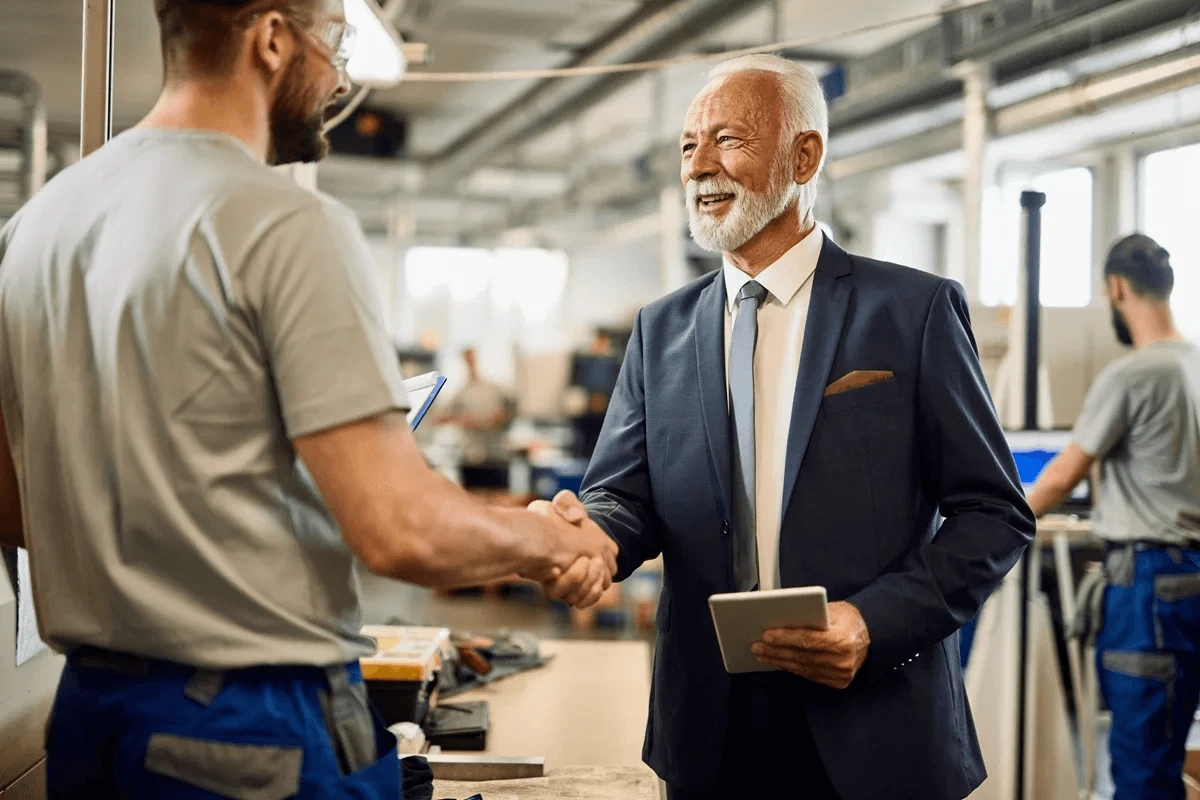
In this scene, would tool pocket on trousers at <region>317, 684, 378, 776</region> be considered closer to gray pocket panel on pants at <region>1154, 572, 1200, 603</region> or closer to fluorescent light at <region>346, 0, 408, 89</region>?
fluorescent light at <region>346, 0, 408, 89</region>

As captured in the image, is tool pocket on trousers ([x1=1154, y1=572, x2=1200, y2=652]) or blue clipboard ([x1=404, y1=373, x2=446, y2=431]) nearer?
blue clipboard ([x1=404, y1=373, x2=446, y2=431])

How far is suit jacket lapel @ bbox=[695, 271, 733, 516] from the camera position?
1.67 m

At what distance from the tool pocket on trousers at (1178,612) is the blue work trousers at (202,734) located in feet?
10.2

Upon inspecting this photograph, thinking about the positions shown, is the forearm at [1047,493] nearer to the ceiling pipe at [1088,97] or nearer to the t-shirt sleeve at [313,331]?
the ceiling pipe at [1088,97]

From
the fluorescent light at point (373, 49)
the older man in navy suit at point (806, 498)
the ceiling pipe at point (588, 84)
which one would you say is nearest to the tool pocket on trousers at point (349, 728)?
the older man in navy suit at point (806, 498)

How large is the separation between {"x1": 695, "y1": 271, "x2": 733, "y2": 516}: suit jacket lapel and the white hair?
0.80ft

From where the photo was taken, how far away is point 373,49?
7.62 feet

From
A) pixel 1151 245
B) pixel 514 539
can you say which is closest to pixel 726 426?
pixel 514 539

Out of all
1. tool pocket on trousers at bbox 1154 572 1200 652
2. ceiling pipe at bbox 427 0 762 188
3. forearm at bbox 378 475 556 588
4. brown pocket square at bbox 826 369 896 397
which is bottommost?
tool pocket on trousers at bbox 1154 572 1200 652

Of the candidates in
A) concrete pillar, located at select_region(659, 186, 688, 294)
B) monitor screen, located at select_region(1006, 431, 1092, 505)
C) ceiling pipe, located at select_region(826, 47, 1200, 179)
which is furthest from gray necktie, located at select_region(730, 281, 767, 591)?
concrete pillar, located at select_region(659, 186, 688, 294)

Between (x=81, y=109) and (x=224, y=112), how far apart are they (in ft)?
2.54

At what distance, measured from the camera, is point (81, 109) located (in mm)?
1695

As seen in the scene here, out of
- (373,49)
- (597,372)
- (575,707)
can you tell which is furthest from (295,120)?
(597,372)

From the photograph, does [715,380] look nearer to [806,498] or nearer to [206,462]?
[806,498]
